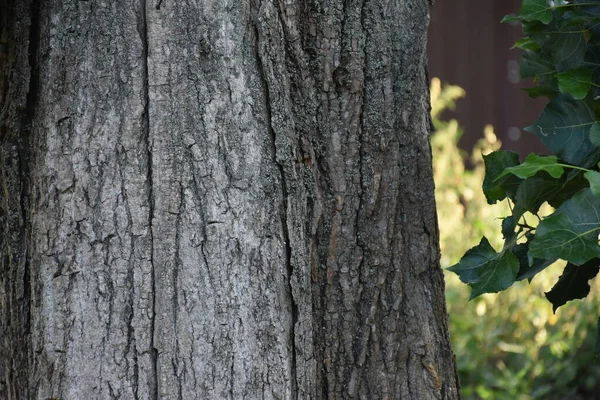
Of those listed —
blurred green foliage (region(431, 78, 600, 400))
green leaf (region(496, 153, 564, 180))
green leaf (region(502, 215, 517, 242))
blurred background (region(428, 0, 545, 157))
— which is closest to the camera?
green leaf (region(496, 153, 564, 180))

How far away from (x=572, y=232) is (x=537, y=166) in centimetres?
15

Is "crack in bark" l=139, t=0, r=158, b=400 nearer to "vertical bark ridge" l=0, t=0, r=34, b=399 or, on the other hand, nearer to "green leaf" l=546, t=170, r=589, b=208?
"vertical bark ridge" l=0, t=0, r=34, b=399

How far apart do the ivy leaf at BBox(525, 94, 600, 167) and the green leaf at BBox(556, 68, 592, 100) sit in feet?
0.16

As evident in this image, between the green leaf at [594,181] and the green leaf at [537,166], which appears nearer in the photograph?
the green leaf at [594,181]

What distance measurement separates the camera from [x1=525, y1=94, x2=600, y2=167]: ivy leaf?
5.12 ft

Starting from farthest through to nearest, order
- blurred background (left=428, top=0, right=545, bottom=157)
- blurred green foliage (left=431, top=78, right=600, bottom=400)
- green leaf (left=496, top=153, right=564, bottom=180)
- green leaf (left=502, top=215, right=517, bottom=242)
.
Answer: blurred background (left=428, top=0, right=545, bottom=157) < blurred green foliage (left=431, top=78, right=600, bottom=400) < green leaf (left=502, top=215, right=517, bottom=242) < green leaf (left=496, top=153, right=564, bottom=180)

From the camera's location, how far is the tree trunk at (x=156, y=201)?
148cm

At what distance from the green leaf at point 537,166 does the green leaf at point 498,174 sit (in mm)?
128

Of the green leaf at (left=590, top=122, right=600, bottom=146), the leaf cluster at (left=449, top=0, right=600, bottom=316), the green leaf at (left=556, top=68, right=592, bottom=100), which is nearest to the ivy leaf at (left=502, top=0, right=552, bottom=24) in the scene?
the leaf cluster at (left=449, top=0, right=600, bottom=316)

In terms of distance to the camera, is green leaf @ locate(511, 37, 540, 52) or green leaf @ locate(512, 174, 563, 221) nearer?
green leaf @ locate(512, 174, 563, 221)

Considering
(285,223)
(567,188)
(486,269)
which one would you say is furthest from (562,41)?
(285,223)

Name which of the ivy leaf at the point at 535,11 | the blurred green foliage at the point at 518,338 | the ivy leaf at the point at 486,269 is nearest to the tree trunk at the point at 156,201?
the ivy leaf at the point at 486,269

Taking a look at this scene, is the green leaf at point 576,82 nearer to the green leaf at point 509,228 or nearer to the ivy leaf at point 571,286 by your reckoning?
the green leaf at point 509,228

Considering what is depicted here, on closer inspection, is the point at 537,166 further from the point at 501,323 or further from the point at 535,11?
the point at 501,323
